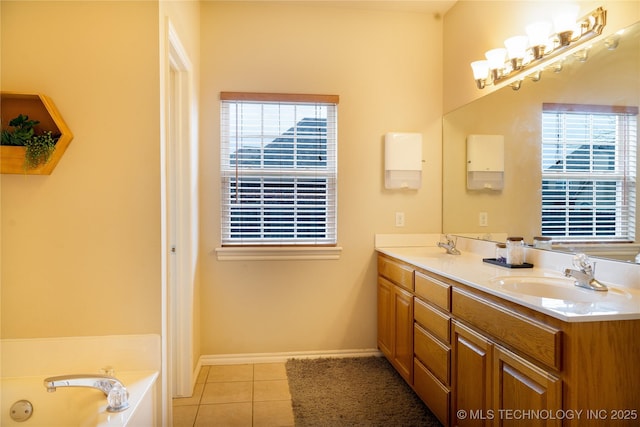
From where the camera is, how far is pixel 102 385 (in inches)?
49.3

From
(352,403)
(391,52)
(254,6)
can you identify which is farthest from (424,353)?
(254,6)

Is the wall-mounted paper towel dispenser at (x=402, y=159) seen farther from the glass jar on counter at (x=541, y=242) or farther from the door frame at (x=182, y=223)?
the door frame at (x=182, y=223)

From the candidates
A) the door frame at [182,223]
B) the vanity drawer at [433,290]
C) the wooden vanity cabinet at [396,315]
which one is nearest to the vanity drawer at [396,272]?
the wooden vanity cabinet at [396,315]

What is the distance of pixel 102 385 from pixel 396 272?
1.79 meters

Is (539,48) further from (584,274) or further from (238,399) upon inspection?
(238,399)

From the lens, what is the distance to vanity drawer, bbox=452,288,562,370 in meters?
1.13

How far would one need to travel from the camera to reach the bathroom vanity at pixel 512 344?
1079 millimetres

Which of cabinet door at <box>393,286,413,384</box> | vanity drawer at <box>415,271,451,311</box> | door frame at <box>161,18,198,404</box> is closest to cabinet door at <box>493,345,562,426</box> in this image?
vanity drawer at <box>415,271,451,311</box>

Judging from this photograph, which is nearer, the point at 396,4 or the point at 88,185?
the point at 88,185

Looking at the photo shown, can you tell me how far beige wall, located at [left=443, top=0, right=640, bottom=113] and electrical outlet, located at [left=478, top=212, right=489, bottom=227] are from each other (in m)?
0.83

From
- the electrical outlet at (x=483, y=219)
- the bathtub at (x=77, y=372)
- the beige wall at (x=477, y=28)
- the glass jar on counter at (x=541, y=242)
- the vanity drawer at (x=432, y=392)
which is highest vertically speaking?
the beige wall at (x=477, y=28)

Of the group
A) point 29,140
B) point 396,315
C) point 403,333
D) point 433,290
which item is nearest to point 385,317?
point 396,315

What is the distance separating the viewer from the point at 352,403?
2170 millimetres

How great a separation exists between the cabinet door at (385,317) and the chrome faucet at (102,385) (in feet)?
5.77
